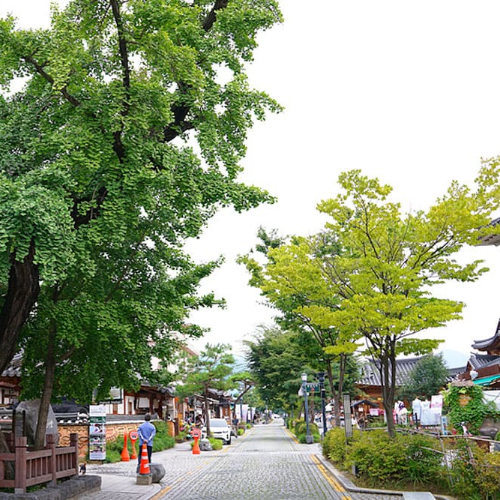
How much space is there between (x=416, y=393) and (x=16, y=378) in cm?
3821

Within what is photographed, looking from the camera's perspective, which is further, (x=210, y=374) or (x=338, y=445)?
(x=210, y=374)

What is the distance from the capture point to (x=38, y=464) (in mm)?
12375

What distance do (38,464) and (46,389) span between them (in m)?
1.67

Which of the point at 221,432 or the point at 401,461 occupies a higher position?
the point at 401,461

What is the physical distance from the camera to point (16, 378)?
20.4 m

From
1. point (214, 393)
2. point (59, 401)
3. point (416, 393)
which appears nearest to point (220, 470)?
point (59, 401)

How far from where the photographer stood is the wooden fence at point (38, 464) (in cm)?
1145

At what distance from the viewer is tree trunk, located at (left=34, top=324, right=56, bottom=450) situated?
13.2 meters

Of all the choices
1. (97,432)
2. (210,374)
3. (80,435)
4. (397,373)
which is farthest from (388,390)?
(397,373)

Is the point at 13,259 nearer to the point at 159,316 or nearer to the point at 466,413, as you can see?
the point at 159,316

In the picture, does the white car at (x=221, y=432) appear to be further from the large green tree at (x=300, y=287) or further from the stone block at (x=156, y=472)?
the stone block at (x=156, y=472)

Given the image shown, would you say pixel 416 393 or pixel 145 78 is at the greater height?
pixel 145 78

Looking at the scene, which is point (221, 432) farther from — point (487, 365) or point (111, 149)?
point (111, 149)

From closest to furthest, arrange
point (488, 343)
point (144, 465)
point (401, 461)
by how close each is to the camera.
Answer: point (401, 461), point (144, 465), point (488, 343)
